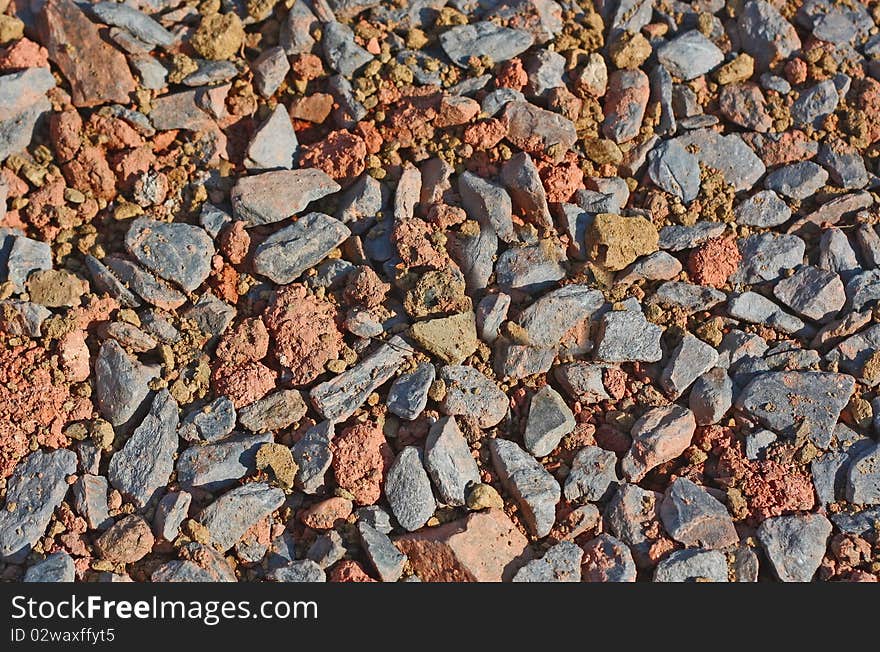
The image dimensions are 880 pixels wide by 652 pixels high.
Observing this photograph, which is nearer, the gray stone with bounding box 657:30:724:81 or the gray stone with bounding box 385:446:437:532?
the gray stone with bounding box 385:446:437:532

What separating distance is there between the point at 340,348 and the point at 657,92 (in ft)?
6.69

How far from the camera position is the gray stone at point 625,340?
3875 mm

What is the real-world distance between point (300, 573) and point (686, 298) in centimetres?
202

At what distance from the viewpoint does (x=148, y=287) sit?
155 inches

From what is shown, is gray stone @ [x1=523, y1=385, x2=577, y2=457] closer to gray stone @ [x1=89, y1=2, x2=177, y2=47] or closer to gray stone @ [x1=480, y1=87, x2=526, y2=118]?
gray stone @ [x1=480, y1=87, x2=526, y2=118]

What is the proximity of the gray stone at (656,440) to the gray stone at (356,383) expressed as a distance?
0.99 m

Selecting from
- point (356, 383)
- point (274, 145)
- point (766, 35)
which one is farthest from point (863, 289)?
point (274, 145)

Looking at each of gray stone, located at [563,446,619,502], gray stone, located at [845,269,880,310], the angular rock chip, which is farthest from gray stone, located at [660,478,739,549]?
gray stone, located at [845,269,880,310]

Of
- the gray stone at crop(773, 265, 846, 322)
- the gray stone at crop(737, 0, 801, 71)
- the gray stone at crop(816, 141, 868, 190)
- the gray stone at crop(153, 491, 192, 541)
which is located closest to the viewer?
the gray stone at crop(153, 491, 192, 541)

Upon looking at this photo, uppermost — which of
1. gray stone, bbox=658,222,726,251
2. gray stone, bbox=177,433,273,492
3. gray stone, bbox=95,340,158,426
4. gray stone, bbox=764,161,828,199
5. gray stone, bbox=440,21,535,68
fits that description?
gray stone, bbox=440,21,535,68

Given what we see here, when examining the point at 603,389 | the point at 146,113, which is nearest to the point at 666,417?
the point at 603,389

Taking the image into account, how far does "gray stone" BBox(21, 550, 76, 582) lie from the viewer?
11.1ft

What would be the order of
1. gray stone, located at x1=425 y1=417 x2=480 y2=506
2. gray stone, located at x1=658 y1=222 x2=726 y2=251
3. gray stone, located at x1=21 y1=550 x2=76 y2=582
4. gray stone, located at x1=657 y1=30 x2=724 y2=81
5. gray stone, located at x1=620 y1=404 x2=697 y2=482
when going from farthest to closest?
gray stone, located at x1=657 y1=30 x2=724 y2=81 < gray stone, located at x1=658 y1=222 x2=726 y2=251 < gray stone, located at x1=620 y1=404 x2=697 y2=482 < gray stone, located at x1=425 y1=417 x2=480 y2=506 < gray stone, located at x1=21 y1=550 x2=76 y2=582

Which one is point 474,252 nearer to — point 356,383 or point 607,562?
point 356,383
